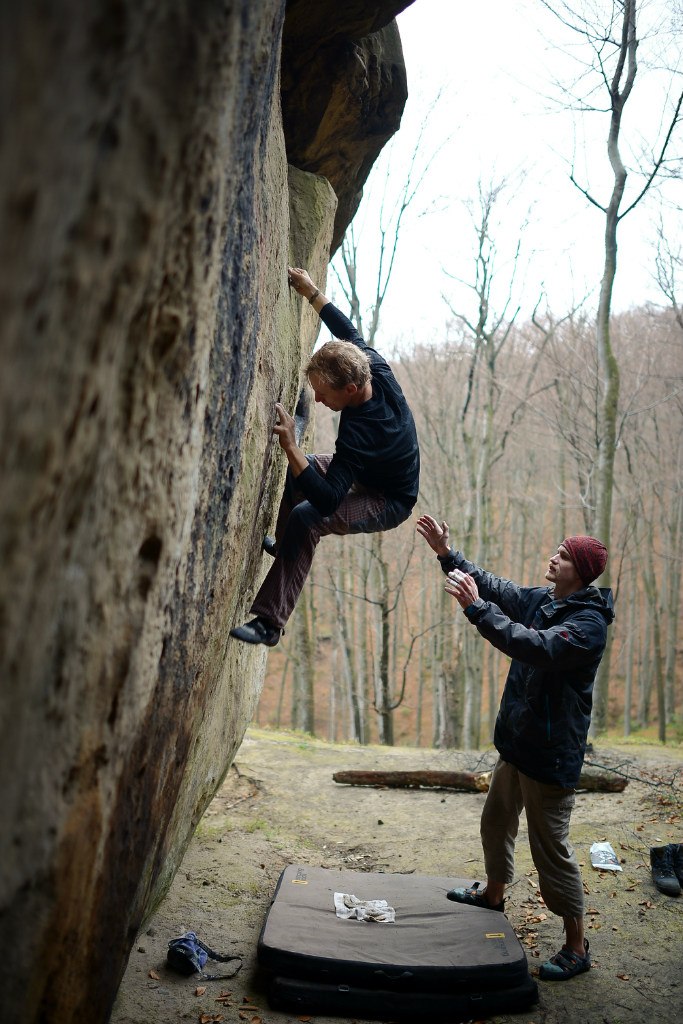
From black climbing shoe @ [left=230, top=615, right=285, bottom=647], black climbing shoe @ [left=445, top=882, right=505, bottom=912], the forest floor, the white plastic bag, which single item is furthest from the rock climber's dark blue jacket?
the white plastic bag

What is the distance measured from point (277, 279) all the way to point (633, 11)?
8.95 m

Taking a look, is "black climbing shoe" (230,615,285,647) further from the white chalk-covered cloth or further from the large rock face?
the white chalk-covered cloth

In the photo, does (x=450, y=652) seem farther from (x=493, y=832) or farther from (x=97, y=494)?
(x=97, y=494)

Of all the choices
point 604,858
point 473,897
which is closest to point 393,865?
point 473,897

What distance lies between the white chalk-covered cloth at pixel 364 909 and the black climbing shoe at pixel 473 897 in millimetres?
486

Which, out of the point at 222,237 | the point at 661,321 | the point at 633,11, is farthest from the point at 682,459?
the point at 222,237

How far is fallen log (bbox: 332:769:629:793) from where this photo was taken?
8.48 m

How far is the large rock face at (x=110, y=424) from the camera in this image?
1.73m

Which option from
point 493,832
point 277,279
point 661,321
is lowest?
point 493,832

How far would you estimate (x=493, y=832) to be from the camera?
4.99 metres

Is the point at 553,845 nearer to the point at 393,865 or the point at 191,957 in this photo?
the point at 191,957

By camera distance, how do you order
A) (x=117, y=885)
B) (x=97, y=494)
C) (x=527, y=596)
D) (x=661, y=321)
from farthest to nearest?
(x=661, y=321) → (x=527, y=596) → (x=117, y=885) → (x=97, y=494)

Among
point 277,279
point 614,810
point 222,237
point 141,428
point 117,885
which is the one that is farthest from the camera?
point 614,810

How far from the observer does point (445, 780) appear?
905cm
